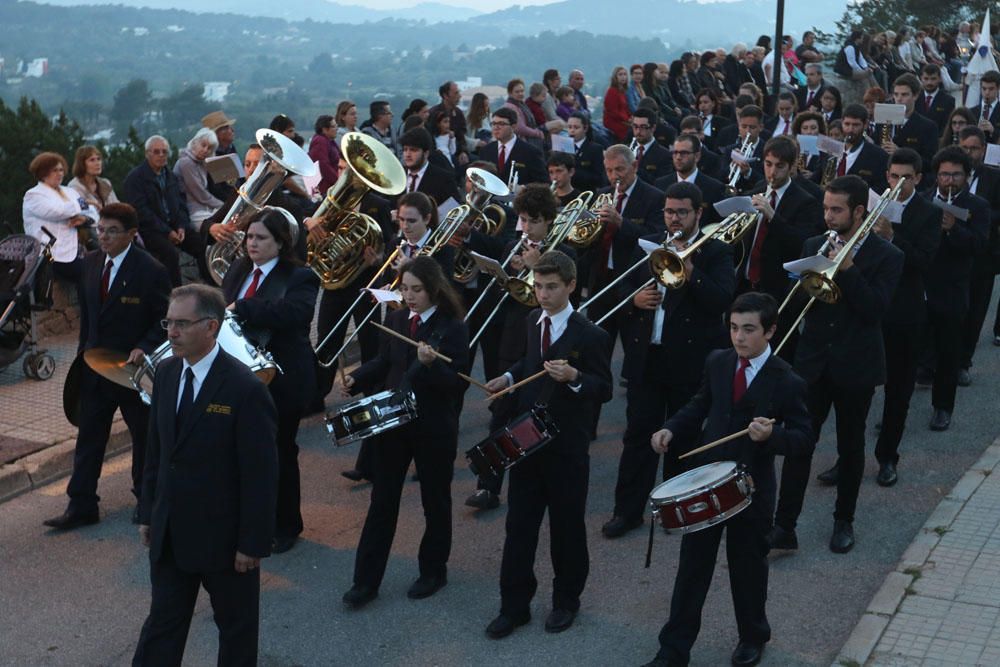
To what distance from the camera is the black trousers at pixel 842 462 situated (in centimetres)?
786

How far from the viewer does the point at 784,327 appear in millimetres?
9961

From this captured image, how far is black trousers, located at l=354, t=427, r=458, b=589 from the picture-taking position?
23.8ft

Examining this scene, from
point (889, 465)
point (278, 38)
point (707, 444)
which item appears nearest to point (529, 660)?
point (707, 444)

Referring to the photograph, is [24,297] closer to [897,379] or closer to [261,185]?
[261,185]

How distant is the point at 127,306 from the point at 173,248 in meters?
3.96

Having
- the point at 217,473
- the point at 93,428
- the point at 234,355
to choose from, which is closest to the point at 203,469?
the point at 217,473

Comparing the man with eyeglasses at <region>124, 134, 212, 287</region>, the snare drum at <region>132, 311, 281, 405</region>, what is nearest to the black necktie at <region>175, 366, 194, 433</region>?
the snare drum at <region>132, 311, 281, 405</region>

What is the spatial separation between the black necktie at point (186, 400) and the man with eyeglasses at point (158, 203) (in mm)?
6662

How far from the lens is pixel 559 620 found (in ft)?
23.0

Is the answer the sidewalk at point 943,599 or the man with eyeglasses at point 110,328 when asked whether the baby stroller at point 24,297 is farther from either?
the sidewalk at point 943,599

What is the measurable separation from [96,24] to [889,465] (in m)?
51.6

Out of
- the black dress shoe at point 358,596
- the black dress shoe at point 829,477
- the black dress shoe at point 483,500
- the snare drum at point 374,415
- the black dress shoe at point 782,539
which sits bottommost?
the black dress shoe at point 829,477


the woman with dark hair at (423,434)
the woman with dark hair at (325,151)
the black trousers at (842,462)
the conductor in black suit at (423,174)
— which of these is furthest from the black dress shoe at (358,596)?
the woman with dark hair at (325,151)

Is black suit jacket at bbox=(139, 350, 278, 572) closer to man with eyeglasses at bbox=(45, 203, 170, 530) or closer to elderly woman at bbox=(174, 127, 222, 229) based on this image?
man with eyeglasses at bbox=(45, 203, 170, 530)
